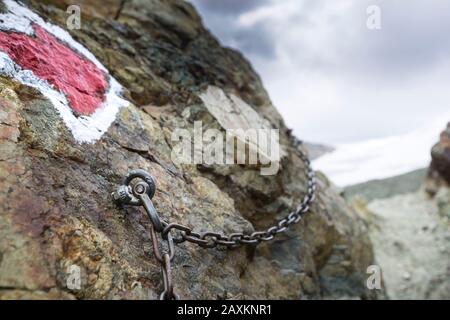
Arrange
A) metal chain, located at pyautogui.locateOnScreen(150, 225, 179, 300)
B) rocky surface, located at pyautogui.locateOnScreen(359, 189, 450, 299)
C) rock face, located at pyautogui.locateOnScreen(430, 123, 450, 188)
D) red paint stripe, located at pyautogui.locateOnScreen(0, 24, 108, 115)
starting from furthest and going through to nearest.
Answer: rock face, located at pyautogui.locateOnScreen(430, 123, 450, 188), rocky surface, located at pyautogui.locateOnScreen(359, 189, 450, 299), red paint stripe, located at pyautogui.locateOnScreen(0, 24, 108, 115), metal chain, located at pyautogui.locateOnScreen(150, 225, 179, 300)

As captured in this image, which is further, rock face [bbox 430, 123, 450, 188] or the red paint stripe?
rock face [bbox 430, 123, 450, 188]

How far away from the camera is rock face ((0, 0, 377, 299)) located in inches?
81.8

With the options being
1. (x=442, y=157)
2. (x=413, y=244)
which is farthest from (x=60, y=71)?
(x=442, y=157)

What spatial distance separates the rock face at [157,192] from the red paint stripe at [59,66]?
11.2 inches

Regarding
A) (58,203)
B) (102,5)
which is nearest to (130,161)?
(58,203)

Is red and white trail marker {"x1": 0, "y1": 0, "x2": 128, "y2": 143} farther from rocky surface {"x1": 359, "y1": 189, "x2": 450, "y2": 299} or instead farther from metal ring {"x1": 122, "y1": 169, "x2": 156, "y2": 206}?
rocky surface {"x1": 359, "y1": 189, "x2": 450, "y2": 299}

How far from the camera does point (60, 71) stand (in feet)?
10.6

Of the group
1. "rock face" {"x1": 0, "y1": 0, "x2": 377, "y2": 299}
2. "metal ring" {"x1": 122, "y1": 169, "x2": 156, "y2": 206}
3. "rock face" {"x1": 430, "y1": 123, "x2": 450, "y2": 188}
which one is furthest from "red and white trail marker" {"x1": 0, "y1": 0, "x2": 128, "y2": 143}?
"rock face" {"x1": 430, "y1": 123, "x2": 450, "y2": 188}

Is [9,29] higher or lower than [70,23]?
lower

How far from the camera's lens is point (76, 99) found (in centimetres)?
312

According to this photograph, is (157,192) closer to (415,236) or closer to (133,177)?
(133,177)

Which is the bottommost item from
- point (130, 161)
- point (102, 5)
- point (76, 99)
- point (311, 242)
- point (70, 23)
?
point (311, 242)
